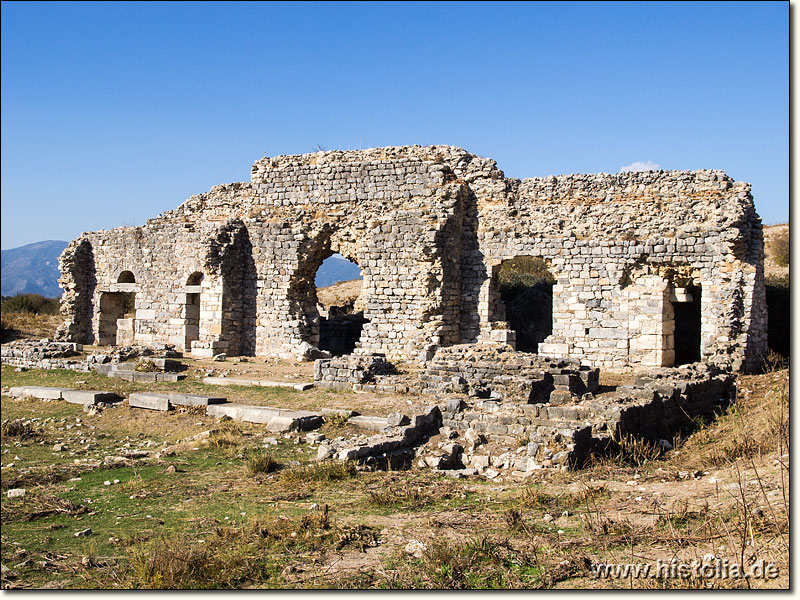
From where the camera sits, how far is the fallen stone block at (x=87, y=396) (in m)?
15.0

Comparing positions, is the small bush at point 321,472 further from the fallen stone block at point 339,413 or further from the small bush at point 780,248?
the small bush at point 780,248

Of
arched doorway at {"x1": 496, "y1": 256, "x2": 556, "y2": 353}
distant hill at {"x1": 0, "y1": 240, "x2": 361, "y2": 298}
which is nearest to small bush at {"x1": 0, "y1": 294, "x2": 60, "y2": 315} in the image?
arched doorway at {"x1": 496, "y1": 256, "x2": 556, "y2": 353}

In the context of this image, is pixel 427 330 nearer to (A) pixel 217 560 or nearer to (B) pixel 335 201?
(B) pixel 335 201

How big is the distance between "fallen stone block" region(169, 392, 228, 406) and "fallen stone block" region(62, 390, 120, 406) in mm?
1603

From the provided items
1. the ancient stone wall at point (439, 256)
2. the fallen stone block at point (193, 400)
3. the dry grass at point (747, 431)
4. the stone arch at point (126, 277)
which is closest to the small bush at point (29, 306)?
the stone arch at point (126, 277)

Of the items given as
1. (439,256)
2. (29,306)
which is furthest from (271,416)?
(29,306)

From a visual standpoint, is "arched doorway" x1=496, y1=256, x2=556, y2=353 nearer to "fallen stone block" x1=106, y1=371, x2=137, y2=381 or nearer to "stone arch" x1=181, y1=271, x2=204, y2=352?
"stone arch" x1=181, y1=271, x2=204, y2=352

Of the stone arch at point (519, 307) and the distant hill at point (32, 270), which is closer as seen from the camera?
the stone arch at point (519, 307)

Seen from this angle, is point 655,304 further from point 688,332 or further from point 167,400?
point 167,400

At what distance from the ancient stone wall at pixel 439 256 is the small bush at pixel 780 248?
44.4 feet

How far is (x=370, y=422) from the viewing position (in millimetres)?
11859

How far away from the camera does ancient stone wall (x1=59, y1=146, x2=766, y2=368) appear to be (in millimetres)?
16297

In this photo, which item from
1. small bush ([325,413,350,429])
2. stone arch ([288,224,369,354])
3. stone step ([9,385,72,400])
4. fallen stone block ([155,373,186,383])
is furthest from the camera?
stone arch ([288,224,369,354])

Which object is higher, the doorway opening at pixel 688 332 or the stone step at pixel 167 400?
the doorway opening at pixel 688 332
